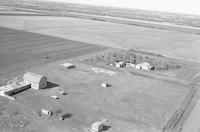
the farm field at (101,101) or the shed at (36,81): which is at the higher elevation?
the shed at (36,81)

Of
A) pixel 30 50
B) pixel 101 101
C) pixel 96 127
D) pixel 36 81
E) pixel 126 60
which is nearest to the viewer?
pixel 96 127

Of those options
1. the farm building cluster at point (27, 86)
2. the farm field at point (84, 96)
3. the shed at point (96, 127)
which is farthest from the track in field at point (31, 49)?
the shed at point (96, 127)

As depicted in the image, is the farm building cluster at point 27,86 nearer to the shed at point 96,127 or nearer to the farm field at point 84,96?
the farm field at point 84,96

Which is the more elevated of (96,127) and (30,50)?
(30,50)

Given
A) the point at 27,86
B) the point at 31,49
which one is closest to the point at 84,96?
the point at 27,86

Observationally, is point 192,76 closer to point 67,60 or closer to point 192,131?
point 192,131

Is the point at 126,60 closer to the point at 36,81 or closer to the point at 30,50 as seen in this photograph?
the point at 30,50

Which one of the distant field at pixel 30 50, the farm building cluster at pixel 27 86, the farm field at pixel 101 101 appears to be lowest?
the farm field at pixel 101 101

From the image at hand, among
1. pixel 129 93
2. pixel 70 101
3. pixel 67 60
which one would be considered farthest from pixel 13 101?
pixel 67 60
